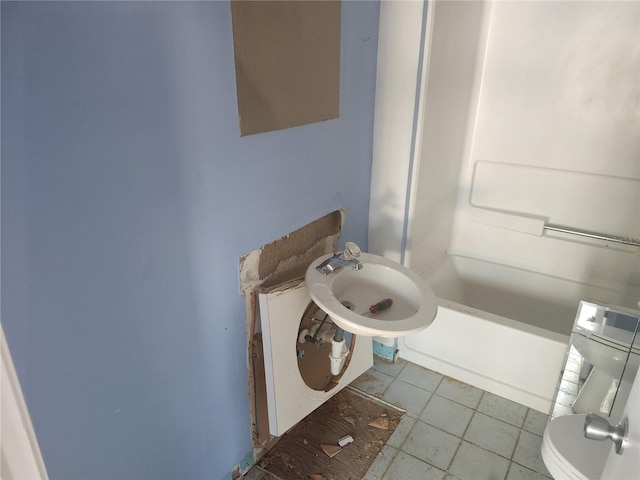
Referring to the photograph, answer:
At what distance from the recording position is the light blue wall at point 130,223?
2.94 feet

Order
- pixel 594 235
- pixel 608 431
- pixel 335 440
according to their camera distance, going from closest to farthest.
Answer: pixel 608 431
pixel 335 440
pixel 594 235

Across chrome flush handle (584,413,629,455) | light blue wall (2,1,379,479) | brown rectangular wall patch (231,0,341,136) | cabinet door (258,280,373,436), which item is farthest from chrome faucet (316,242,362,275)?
chrome flush handle (584,413,629,455)

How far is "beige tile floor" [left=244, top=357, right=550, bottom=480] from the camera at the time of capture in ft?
5.96

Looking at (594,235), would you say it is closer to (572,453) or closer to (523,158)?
(523,158)

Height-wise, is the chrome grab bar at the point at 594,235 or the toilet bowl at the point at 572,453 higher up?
the chrome grab bar at the point at 594,235

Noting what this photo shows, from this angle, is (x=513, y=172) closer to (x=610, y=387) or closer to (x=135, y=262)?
(x=610, y=387)

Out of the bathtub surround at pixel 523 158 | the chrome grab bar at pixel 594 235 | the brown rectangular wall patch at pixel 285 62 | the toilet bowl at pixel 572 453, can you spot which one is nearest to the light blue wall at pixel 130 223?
the brown rectangular wall patch at pixel 285 62

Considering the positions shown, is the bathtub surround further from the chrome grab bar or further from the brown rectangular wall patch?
the brown rectangular wall patch

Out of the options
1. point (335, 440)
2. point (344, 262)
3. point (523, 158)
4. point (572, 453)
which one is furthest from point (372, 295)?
point (523, 158)

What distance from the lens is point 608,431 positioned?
0.85m

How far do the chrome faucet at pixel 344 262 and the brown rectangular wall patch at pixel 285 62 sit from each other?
19.9 inches

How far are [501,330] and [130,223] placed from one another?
5.53 feet

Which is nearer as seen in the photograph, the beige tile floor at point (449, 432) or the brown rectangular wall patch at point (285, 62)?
the brown rectangular wall patch at point (285, 62)

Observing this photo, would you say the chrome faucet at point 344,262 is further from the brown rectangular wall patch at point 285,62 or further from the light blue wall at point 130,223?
the brown rectangular wall patch at point 285,62
